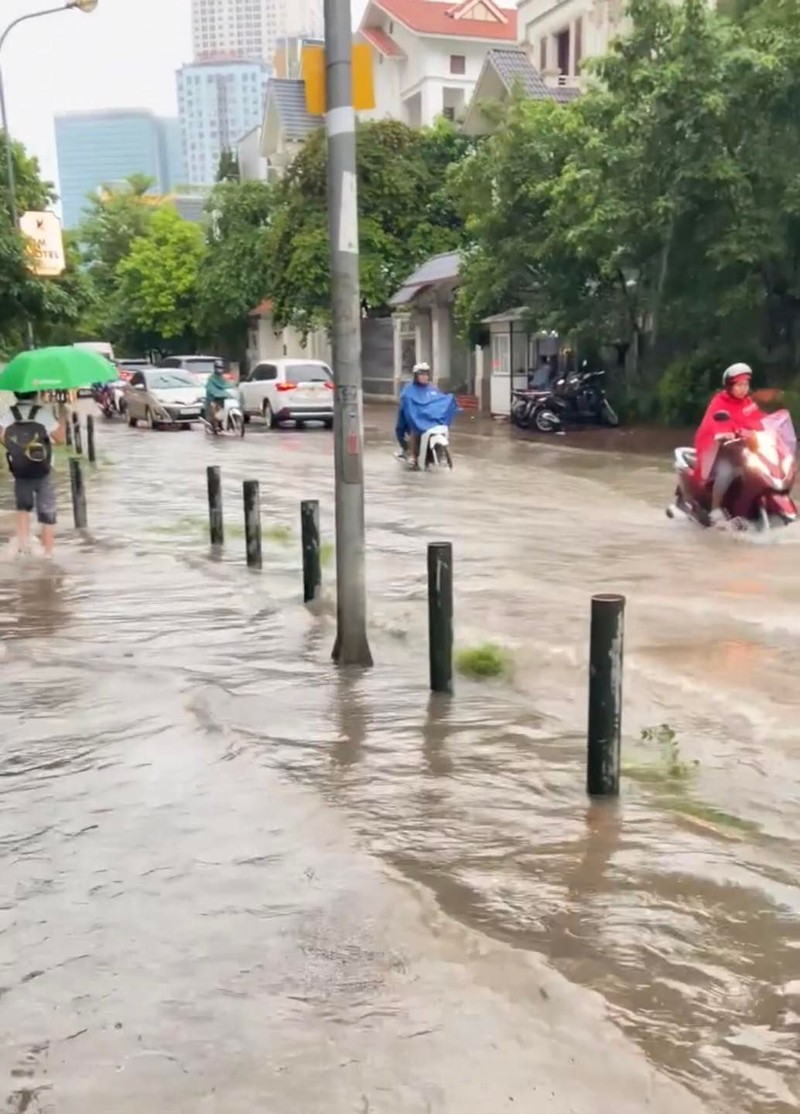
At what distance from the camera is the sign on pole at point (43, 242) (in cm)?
1993

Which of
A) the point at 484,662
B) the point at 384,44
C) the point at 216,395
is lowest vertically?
the point at 484,662

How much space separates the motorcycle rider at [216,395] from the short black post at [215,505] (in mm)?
14255

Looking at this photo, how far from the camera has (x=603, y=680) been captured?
4.80 metres

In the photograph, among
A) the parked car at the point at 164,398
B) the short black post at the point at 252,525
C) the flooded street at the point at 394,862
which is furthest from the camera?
the parked car at the point at 164,398

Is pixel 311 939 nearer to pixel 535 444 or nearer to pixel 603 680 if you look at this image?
pixel 603 680

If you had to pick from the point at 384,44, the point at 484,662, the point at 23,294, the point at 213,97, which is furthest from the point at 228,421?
the point at 213,97

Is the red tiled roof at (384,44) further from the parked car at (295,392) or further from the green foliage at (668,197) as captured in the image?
the green foliage at (668,197)

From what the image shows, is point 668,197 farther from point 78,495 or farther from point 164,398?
point 164,398

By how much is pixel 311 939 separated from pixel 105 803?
5.22 ft

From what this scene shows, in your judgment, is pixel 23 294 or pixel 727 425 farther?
pixel 23 294

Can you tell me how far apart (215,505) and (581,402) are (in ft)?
48.2

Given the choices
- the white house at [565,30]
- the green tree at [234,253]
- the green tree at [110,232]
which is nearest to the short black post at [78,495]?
the white house at [565,30]

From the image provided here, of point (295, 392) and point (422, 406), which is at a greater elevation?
point (422, 406)

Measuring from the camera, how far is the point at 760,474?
438 inches
